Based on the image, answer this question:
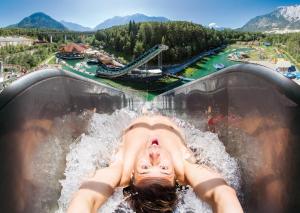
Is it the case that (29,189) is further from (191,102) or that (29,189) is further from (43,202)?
(191,102)

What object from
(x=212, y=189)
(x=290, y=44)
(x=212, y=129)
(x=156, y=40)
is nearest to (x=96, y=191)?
(x=212, y=189)

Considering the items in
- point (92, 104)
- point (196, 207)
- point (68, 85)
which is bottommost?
point (196, 207)

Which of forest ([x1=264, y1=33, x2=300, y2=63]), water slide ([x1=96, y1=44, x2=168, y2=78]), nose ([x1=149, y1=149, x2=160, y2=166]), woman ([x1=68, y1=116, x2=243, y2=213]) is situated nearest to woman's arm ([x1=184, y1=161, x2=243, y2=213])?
woman ([x1=68, y1=116, x2=243, y2=213])

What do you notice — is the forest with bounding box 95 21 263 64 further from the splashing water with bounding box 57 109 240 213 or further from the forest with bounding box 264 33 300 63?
the splashing water with bounding box 57 109 240 213

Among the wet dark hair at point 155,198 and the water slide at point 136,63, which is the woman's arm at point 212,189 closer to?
the wet dark hair at point 155,198

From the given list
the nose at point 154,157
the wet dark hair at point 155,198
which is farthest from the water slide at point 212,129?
the nose at point 154,157

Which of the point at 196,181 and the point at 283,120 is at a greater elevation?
the point at 283,120

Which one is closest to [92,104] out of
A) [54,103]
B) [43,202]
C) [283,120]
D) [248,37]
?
[54,103]

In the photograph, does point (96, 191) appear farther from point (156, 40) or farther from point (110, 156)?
point (156, 40)
